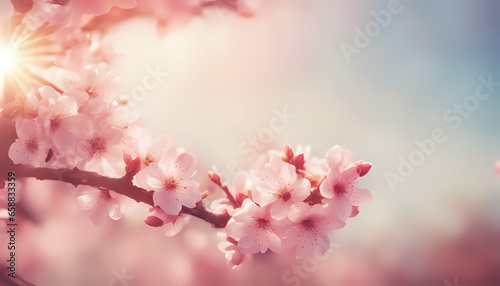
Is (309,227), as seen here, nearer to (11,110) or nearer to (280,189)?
(280,189)

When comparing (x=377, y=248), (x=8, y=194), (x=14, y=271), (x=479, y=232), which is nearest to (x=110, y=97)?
(x=8, y=194)

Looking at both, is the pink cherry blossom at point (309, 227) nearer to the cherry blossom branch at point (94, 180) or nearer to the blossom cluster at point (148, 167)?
the blossom cluster at point (148, 167)

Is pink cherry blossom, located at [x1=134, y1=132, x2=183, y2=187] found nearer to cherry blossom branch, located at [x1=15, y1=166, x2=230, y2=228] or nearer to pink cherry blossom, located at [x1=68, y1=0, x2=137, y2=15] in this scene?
cherry blossom branch, located at [x1=15, y1=166, x2=230, y2=228]

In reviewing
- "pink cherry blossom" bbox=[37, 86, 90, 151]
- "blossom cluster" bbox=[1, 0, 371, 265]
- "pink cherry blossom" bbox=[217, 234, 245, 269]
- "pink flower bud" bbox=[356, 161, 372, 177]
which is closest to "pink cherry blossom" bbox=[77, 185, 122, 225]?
"blossom cluster" bbox=[1, 0, 371, 265]

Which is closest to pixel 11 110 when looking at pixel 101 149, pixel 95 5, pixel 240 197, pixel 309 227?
pixel 101 149

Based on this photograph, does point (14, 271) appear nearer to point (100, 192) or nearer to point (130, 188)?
point (100, 192)
